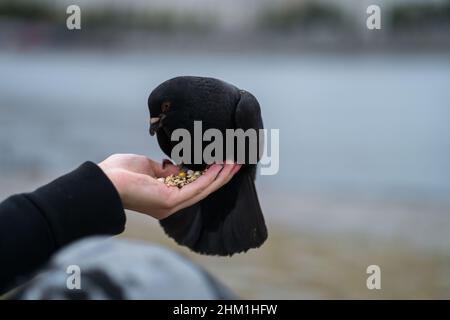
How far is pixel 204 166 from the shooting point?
0.96m

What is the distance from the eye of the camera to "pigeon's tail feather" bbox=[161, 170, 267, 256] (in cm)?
103

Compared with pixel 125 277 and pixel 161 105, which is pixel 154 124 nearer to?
pixel 161 105

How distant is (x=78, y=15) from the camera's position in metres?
1.04

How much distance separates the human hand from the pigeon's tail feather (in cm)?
9

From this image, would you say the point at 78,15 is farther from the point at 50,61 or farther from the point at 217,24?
the point at 50,61

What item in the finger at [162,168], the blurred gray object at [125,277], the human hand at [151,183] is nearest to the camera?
the human hand at [151,183]

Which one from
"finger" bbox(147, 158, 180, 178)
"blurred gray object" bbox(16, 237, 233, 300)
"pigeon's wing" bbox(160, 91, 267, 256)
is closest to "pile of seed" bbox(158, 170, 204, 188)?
"finger" bbox(147, 158, 180, 178)

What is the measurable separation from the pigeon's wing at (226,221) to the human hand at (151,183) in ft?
0.28

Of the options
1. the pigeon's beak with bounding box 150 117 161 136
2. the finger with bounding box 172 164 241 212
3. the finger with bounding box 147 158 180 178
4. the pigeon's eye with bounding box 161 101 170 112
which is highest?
the pigeon's eye with bounding box 161 101 170 112

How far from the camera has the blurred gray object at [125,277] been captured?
1478 millimetres

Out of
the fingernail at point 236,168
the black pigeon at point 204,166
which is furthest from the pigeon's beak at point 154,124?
the fingernail at point 236,168

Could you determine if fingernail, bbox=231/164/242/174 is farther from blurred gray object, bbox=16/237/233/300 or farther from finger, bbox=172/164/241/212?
blurred gray object, bbox=16/237/233/300

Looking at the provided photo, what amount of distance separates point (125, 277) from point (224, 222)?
22.9 inches

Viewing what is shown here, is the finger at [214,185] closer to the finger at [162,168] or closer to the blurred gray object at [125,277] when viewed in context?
the finger at [162,168]
